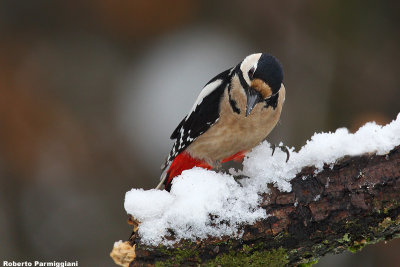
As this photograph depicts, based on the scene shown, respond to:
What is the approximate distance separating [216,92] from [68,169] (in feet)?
6.98

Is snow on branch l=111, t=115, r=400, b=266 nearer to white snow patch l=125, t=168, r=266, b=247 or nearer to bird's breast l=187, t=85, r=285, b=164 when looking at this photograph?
white snow patch l=125, t=168, r=266, b=247

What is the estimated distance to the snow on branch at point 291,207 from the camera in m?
1.58

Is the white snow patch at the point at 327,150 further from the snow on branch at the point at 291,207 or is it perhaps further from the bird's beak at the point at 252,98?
the bird's beak at the point at 252,98

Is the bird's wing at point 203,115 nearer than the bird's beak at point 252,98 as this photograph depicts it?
No

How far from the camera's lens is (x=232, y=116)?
2219mm

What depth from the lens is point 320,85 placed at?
3.80 meters

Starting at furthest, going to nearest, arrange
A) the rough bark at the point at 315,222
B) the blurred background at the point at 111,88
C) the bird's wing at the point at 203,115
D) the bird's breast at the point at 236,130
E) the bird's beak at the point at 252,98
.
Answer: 1. the blurred background at the point at 111,88
2. the bird's wing at the point at 203,115
3. the bird's breast at the point at 236,130
4. the bird's beak at the point at 252,98
5. the rough bark at the point at 315,222

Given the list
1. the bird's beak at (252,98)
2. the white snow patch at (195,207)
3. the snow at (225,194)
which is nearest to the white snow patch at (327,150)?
the snow at (225,194)

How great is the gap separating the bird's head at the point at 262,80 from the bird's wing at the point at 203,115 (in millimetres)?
253

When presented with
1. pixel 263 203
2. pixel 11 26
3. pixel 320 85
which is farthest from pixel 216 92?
pixel 11 26

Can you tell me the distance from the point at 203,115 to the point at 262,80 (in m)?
0.43

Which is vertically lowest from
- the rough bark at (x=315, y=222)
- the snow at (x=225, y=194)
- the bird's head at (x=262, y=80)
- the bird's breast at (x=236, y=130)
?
the rough bark at (x=315, y=222)

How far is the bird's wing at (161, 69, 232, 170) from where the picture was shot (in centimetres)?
232

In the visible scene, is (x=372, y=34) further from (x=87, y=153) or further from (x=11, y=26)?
(x=11, y=26)
